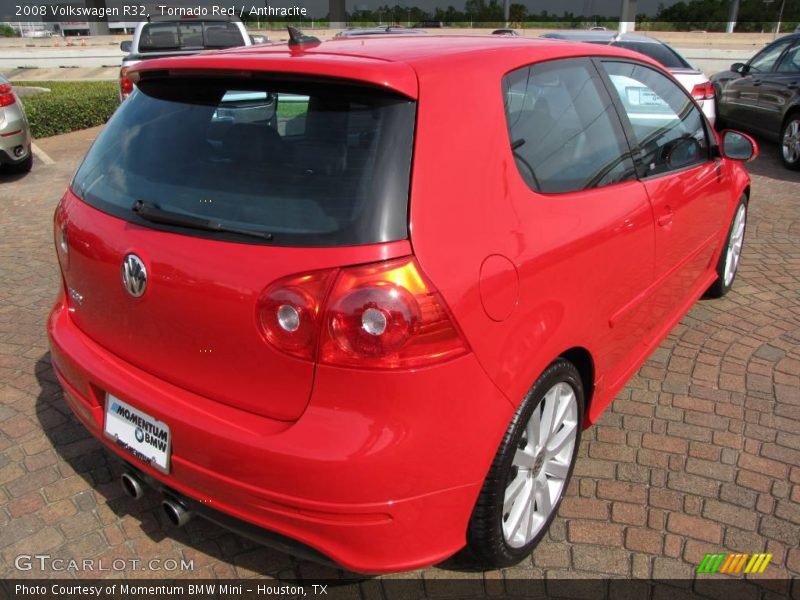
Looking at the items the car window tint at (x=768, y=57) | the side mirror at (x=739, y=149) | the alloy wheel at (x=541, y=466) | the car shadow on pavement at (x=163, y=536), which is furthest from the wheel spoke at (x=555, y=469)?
the car window tint at (x=768, y=57)

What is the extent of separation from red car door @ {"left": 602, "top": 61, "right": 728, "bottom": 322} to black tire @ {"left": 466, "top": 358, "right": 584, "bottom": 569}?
3.35 feet

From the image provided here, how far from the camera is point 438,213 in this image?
1801 mm

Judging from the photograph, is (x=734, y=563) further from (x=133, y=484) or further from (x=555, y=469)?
(x=133, y=484)

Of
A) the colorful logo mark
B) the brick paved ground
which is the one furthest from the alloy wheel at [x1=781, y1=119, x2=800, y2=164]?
the colorful logo mark

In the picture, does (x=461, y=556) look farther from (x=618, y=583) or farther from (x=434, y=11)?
(x=434, y=11)

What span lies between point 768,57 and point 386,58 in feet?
32.3

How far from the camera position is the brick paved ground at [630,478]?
2412mm

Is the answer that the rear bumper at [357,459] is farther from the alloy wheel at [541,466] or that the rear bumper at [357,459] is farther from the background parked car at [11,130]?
the background parked car at [11,130]

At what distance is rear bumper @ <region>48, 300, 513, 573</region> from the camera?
1.73 metres

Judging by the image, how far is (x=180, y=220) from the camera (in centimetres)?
193

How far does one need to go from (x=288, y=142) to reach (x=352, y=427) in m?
0.83

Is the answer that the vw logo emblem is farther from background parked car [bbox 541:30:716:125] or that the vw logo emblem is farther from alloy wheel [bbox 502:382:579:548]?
background parked car [bbox 541:30:716:125]

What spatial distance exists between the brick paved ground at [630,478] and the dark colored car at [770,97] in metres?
5.29

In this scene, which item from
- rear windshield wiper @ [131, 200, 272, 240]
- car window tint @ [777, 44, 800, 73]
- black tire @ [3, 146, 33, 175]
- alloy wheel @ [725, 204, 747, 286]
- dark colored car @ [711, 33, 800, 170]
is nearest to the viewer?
rear windshield wiper @ [131, 200, 272, 240]
